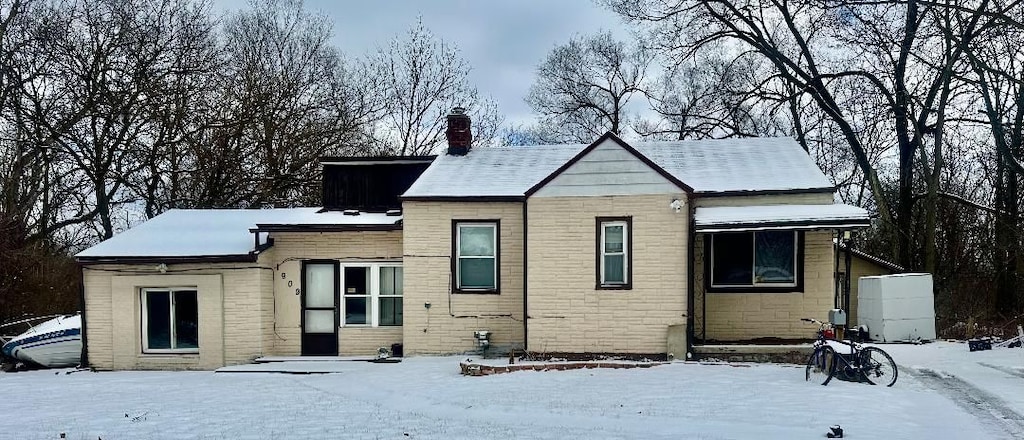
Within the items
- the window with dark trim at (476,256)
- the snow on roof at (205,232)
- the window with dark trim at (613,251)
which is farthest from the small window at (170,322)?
the window with dark trim at (613,251)

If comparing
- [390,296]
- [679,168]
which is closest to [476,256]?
[390,296]

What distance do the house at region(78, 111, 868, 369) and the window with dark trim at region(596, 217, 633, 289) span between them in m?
0.02

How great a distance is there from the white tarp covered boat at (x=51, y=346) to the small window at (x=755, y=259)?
1399cm

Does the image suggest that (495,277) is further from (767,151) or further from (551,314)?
(767,151)

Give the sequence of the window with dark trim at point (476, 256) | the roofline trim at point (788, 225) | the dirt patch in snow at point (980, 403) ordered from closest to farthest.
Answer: the dirt patch in snow at point (980, 403), the roofline trim at point (788, 225), the window with dark trim at point (476, 256)

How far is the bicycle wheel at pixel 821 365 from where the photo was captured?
37.0ft

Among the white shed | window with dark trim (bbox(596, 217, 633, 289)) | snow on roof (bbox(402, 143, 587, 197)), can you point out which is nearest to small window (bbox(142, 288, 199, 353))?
snow on roof (bbox(402, 143, 587, 197))

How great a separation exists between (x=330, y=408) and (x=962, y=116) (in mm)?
22183

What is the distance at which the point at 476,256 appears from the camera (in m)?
15.4

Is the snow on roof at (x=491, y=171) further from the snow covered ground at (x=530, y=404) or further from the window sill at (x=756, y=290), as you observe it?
the window sill at (x=756, y=290)

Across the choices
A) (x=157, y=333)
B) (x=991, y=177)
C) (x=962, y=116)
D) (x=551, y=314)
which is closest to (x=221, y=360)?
(x=157, y=333)

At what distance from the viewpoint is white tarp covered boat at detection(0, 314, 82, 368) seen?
16.6 m

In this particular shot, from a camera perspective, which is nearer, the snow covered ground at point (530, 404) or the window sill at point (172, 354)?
the snow covered ground at point (530, 404)

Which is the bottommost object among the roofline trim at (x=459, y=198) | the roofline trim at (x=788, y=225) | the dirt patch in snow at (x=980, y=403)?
the dirt patch in snow at (x=980, y=403)
